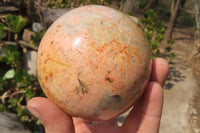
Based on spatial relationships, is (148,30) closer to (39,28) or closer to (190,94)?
(190,94)

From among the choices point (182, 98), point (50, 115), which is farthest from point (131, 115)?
point (182, 98)

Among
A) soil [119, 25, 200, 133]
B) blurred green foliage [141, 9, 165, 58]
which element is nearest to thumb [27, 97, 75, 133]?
soil [119, 25, 200, 133]

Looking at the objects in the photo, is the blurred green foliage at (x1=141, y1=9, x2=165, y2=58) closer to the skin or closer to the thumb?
the skin

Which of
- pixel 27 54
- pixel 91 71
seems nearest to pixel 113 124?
pixel 91 71

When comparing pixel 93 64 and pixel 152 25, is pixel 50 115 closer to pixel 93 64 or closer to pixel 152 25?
pixel 93 64

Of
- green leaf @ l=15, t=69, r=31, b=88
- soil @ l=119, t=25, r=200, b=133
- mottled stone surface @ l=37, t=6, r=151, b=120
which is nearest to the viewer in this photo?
mottled stone surface @ l=37, t=6, r=151, b=120

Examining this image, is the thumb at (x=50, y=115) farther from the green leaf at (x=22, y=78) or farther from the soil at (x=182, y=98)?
the soil at (x=182, y=98)

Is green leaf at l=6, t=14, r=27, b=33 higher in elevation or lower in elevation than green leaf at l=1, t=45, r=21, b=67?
higher
